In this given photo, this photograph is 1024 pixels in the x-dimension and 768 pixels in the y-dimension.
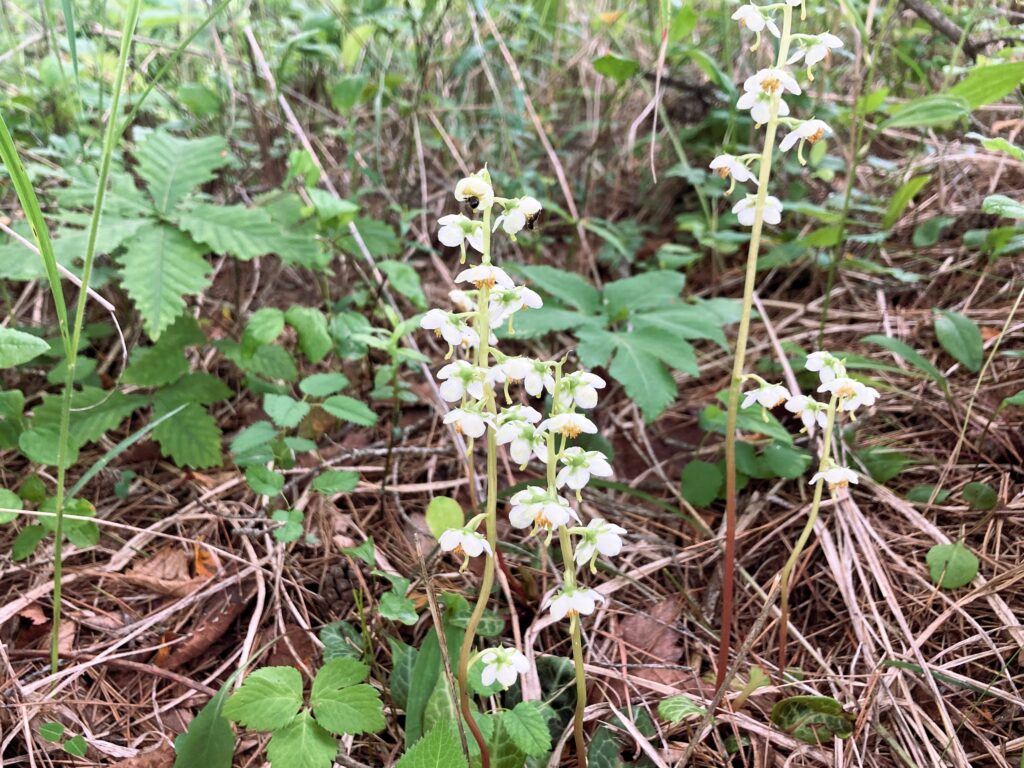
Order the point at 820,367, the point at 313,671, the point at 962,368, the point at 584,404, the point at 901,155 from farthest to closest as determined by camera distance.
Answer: the point at 901,155, the point at 962,368, the point at 313,671, the point at 820,367, the point at 584,404

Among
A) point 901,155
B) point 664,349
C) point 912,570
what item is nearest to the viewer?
point 912,570

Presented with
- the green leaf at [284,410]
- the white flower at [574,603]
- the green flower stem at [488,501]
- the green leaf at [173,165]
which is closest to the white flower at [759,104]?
the green flower stem at [488,501]

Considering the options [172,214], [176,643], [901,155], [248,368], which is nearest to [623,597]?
[176,643]

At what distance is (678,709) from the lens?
1.28m

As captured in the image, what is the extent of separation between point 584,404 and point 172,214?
56.0 inches

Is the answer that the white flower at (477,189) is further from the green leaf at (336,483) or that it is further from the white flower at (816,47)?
the green leaf at (336,483)

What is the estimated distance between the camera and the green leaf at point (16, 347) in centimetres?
126

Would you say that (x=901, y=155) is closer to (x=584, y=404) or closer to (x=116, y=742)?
(x=584, y=404)

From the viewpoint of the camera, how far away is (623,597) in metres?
1.72

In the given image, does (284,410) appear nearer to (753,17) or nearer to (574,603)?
(574,603)

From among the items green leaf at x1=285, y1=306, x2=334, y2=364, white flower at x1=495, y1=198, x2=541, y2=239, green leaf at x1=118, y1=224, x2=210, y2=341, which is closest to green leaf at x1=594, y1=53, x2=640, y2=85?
green leaf at x1=285, y1=306, x2=334, y2=364

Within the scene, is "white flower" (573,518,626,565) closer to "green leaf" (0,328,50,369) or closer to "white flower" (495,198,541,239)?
"white flower" (495,198,541,239)

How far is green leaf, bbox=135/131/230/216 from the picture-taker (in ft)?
6.47

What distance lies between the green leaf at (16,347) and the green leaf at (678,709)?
1.27m
